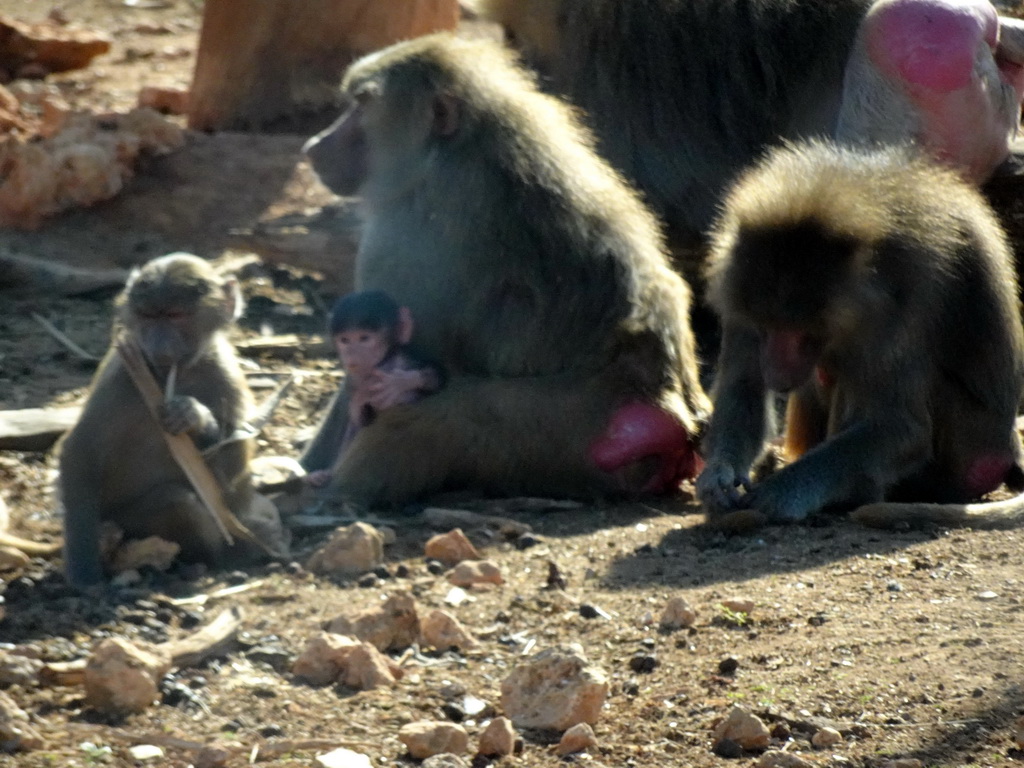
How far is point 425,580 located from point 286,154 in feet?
14.2

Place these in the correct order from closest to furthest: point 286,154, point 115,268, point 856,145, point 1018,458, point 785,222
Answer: point 785,222, point 1018,458, point 856,145, point 115,268, point 286,154

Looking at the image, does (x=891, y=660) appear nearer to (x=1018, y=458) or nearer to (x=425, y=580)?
(x=425, y=580)

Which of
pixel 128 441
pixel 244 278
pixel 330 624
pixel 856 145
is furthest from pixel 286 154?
pixel 330 624

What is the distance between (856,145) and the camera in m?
5.86

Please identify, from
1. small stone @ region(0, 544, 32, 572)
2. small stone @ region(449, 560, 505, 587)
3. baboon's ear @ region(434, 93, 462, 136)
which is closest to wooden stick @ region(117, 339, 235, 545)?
small stone @ region(0, 544, 32, 572)

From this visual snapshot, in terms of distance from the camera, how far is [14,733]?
296 centimetres

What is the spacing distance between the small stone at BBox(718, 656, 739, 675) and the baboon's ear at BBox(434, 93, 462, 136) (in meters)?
2.35

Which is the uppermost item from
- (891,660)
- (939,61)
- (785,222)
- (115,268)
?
(939,61)

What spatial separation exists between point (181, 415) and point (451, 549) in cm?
85

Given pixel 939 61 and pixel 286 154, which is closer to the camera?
pixel 939 61

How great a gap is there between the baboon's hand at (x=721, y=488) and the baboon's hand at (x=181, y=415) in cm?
154

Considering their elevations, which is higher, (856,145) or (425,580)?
(856,145)

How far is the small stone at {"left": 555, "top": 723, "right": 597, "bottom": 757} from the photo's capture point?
3.01 meters

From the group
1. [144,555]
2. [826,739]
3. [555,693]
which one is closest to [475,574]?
[144,555]
